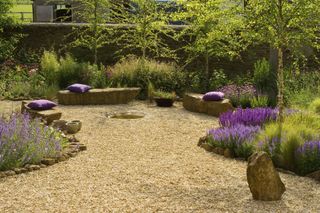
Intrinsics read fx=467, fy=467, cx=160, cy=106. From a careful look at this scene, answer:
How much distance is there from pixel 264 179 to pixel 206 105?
18.7 ft

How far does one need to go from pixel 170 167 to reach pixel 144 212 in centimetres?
169

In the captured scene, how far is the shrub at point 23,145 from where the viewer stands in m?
5.97

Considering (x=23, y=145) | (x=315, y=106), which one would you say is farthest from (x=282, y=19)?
(x=23, y=145)

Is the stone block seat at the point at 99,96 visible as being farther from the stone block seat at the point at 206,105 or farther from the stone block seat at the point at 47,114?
the stone block seat at the point at 47,114

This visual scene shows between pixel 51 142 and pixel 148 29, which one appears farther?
pixel 148 29

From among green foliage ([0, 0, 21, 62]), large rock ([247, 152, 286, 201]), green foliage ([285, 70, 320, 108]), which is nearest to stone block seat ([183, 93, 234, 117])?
green foliage ([285, 70, 320, 108])

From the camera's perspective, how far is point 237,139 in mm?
6750

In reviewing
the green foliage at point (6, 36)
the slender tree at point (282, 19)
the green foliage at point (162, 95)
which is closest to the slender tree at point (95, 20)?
the green foliage at point (6, 36)

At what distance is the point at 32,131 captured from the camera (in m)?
6.64

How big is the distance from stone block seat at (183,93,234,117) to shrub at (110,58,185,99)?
2.03 m

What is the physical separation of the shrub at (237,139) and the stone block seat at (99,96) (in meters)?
4.88

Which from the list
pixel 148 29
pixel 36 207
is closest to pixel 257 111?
pixel 36 207

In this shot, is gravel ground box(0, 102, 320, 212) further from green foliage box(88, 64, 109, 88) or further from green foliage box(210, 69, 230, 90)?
green foliage box(210, 69, 230, 90)

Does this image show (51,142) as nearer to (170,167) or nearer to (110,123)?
(170,167)
